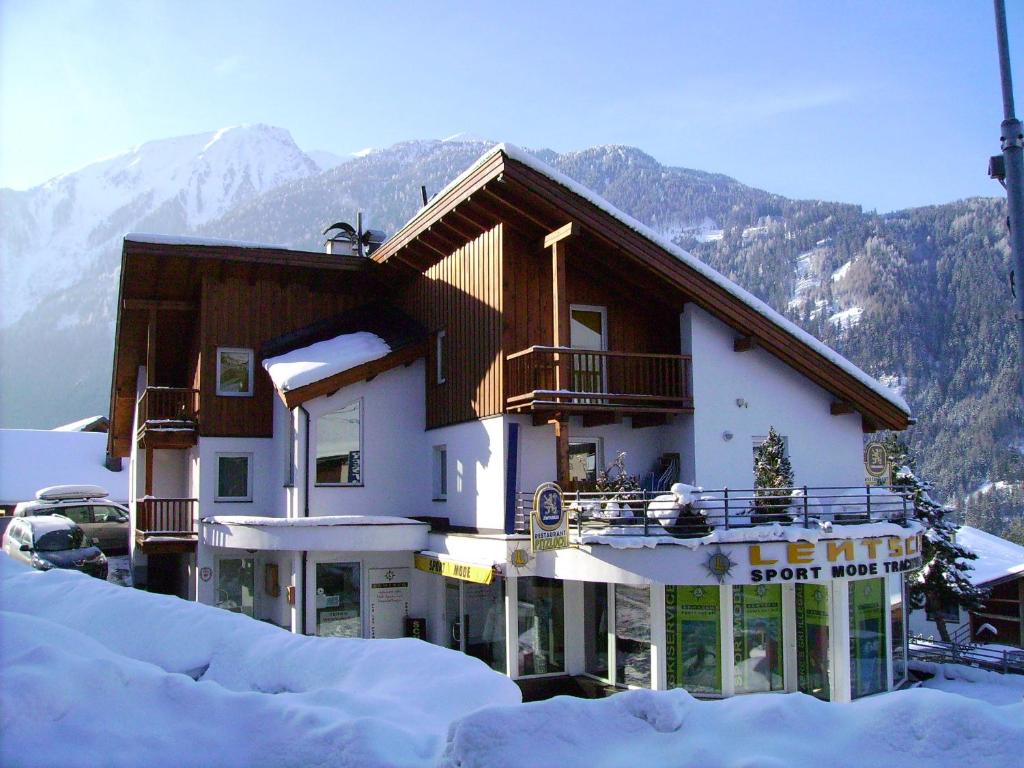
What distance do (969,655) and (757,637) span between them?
54.1ft

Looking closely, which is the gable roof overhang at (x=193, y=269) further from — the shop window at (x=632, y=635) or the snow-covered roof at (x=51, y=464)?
the snow-covered roof at (x=51, y=464)

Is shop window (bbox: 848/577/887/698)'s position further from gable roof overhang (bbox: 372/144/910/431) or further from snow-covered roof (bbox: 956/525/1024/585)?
snow-covered roof (bbox: 956/525/1024/585)

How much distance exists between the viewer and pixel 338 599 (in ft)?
Result: 68.7

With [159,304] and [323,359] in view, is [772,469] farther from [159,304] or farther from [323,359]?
[159,304]

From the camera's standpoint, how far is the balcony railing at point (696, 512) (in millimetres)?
16266

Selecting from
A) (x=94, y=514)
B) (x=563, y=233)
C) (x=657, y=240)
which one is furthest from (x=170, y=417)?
(x=657, y=240)

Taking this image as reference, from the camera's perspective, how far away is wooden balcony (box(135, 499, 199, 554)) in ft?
76.6

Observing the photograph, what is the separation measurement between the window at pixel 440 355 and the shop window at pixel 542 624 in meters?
5.52

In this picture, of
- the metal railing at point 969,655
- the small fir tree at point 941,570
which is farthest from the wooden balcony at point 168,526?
the small fir tree at point 941,570

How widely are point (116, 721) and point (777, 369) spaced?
17.2m

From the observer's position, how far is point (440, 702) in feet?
24.2

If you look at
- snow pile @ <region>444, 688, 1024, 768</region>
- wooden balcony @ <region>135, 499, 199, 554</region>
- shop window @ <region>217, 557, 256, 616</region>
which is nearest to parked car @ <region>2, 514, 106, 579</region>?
wooden balcony @ <region>135, 499, 199, 554</region>

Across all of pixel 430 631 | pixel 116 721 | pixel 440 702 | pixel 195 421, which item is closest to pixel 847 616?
pixel 430 631

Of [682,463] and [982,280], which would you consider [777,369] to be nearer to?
[682,463]
